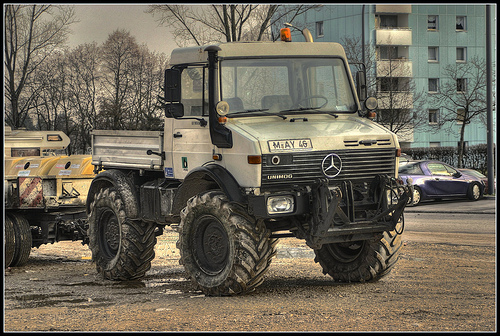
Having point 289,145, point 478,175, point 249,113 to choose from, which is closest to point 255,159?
point 289,145

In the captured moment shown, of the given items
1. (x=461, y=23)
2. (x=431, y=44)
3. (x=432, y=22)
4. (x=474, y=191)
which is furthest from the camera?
(x=461, y=23)

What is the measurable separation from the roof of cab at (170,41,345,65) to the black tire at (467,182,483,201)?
17223 mm

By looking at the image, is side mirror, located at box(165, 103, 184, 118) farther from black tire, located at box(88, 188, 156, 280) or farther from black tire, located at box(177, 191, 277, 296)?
Answer: black tire, located at box(88, 188, 156, 280)

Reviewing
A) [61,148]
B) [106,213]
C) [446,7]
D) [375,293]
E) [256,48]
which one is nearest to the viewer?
[375,293]

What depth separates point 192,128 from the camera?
31.8 ft

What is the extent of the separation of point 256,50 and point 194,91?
35.6 inches

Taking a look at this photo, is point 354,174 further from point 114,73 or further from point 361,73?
point 114,73

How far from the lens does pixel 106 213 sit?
37.6ft

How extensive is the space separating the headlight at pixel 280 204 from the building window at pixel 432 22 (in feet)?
174

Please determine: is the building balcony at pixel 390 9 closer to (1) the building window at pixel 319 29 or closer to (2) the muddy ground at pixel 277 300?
(1) the building window at pixel 319 29

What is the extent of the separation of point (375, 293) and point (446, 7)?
5312 centimetres

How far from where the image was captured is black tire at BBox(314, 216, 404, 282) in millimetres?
9750

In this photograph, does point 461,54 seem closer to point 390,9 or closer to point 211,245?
point 390,9

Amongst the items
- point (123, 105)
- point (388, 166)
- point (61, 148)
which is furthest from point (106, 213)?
point (123, 105)
